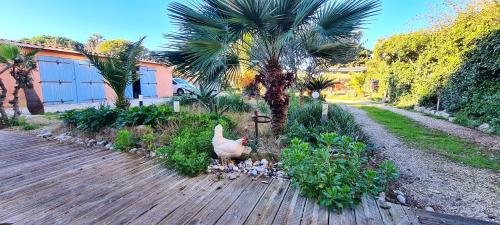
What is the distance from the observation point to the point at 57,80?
9734 millimetres

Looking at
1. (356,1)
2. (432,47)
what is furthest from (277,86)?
(432,47)

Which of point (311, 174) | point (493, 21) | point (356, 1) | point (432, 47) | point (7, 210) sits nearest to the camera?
point (7, 210)

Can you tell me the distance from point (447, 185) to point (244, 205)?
81.7 inches

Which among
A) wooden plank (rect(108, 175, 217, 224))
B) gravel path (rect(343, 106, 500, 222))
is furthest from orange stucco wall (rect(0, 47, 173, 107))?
gravel path (rect(343, 106, 500, 222))

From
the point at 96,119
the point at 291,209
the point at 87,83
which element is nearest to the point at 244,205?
the point at 291,209

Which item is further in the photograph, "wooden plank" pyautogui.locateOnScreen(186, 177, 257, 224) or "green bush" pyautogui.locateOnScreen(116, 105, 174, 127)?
"green bush" pyautogui.locateOnScreen(116, 105, 174, 127)

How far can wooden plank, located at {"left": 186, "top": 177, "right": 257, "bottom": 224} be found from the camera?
1.85 meters

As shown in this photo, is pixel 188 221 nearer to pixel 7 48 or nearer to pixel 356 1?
pixel 356 1

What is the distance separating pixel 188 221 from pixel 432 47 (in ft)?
33.9

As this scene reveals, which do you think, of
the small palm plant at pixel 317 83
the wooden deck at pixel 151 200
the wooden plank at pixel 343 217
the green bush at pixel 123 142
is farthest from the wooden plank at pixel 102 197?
the small palm plant at pixel 317 83

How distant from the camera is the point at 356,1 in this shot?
3.14 m

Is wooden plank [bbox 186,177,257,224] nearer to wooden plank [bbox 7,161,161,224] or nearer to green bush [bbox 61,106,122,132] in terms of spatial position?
wooden plank [bbox 7,161,161,224]

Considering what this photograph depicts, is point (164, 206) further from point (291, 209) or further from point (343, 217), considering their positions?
point (343, 217)

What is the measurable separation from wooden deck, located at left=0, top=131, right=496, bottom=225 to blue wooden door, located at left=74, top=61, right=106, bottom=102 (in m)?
8.70
